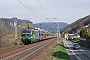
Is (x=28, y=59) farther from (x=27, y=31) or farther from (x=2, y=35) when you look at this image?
(x=27, y=31)

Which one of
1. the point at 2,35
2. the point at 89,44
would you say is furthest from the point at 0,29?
the point at 89,44

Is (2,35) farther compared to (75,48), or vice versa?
(75,48)

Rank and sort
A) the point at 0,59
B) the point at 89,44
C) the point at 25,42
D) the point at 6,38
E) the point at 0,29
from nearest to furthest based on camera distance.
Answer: the point at 0,59
the point at 0,29
the point at 6,38
the point at 25,42
the point at 89,44

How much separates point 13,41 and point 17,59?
3530cm

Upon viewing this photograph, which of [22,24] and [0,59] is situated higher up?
[22,24]

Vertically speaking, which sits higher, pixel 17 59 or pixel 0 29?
pixel 0 29

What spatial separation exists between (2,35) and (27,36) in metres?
6.93

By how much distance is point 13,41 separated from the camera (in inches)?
2318

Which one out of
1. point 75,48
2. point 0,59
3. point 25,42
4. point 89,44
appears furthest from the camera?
point 89,44

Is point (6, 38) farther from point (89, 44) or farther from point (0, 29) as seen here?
→ point (89, 44)

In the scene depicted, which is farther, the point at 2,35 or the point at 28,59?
the point at 2,35

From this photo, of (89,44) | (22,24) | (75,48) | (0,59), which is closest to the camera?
(0,59)

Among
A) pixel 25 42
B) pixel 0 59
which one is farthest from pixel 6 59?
pixel 25 42

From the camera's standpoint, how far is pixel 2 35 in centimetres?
5041
